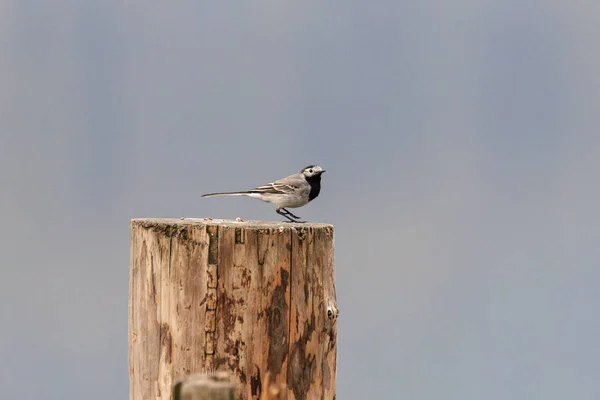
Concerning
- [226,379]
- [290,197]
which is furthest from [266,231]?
[290,197]

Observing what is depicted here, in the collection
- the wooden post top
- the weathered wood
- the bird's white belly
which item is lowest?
the weathered wood

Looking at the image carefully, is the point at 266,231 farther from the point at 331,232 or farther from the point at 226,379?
the point at 226,379

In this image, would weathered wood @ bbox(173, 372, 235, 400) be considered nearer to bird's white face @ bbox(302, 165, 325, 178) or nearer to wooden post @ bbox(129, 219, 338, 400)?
wooden post @ bbox(129, 219, 338, 400)

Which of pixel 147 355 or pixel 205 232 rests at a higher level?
pixel 205 232

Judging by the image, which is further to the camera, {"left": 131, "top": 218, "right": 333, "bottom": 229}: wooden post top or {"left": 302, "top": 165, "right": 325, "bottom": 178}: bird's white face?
{"left": 302, "top": 165, "right": 325, "bottom": 178}: bird's white face

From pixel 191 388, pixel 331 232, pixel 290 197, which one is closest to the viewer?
pixel 191 388

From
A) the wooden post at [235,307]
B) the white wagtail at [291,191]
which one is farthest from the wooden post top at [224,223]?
the white wagtail at [291,191]

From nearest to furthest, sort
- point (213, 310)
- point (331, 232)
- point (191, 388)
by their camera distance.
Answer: point (191, 388) < point (213, 310) < point (331, 232)

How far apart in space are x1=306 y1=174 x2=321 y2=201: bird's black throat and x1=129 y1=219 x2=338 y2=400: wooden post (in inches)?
118

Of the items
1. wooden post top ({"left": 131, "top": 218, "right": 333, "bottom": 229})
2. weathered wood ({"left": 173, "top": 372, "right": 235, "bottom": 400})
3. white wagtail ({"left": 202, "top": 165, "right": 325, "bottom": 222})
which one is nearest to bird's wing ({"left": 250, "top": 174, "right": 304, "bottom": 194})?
white wagtail ({"left": 202, "top": 165, "right": 325, "bottom": 222})

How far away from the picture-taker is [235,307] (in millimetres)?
5852

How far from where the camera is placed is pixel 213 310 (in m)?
5.84

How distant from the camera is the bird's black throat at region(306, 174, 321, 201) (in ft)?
30.1

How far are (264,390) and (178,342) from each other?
1.88 ft
